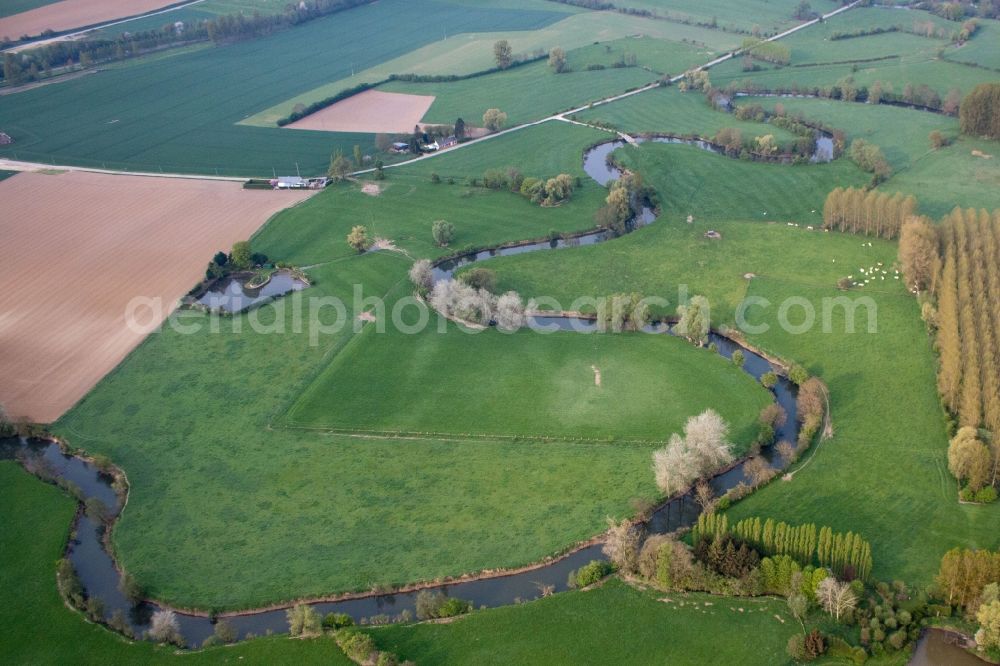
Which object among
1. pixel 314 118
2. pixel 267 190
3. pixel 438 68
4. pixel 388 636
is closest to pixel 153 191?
pixel 267 190

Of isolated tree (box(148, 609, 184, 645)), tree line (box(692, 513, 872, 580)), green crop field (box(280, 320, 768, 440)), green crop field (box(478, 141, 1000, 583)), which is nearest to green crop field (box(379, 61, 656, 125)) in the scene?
green crop field (box(478, 141, 1000, 583))

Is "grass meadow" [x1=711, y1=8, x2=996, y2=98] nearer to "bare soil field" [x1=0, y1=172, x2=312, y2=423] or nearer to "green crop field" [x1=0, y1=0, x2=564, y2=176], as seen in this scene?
"green crop field" [x1=0, y1=0, x2=564, y2=176]

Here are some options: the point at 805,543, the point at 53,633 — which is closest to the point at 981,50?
the point at 805,543

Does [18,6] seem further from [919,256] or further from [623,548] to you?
[623,548]

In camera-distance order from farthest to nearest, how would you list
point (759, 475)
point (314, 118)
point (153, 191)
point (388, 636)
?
point (314, 118)
point (153, 191)
point (759, 475)
point (388, 636)

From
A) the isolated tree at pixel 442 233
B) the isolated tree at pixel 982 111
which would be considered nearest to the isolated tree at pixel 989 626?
the isolated tree at pixel 442 233

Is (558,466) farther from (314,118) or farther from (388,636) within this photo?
(314,118)

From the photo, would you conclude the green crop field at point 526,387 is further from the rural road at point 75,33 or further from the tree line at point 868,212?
the rural road at point 75,33

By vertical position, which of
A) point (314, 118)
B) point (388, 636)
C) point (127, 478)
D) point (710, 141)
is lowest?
point (388, 636)
